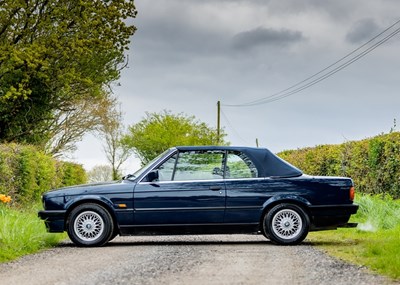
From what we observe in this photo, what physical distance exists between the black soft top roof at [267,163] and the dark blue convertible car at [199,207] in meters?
0.12

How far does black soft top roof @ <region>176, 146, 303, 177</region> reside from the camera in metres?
12.4

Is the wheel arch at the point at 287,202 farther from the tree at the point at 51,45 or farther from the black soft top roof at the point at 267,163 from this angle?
the tree at the point at 51,45

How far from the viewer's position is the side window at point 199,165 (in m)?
12.4

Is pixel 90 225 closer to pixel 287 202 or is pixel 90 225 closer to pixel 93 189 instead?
pixel 93 189

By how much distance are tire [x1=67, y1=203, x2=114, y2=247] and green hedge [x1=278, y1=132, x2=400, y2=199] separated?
378 inches

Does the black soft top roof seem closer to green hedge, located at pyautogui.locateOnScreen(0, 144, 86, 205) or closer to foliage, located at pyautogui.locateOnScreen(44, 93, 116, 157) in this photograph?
green hedge, located at pyautogui.locateOnScreen(0, 144, 86, 205)

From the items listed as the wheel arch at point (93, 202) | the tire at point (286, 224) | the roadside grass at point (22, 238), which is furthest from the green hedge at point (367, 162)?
the roadside grass at point (22, 238)

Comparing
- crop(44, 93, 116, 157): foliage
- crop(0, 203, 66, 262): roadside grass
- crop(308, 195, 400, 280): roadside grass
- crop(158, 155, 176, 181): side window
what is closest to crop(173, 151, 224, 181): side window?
crop(158, 155, 176, 181): side window

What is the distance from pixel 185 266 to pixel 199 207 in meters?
3.01

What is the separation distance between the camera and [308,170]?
26719mm

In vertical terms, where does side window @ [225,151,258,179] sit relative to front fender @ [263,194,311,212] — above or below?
above

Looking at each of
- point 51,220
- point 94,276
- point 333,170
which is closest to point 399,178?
point 333,170

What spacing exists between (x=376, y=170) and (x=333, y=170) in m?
4.00

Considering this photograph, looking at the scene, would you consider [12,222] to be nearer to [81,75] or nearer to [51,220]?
[51,220]
